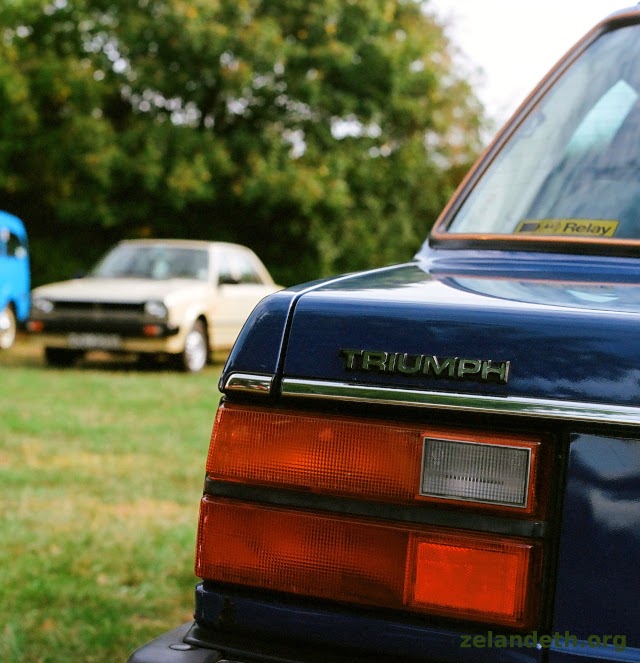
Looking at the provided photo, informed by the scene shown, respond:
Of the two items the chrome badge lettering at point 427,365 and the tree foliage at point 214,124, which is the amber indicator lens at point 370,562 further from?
the tree foliage at point 214,124

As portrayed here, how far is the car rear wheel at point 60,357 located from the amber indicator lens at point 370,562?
11640 mm

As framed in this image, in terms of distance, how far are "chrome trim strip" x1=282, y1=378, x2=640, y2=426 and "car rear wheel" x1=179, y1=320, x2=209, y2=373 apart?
11305 mm

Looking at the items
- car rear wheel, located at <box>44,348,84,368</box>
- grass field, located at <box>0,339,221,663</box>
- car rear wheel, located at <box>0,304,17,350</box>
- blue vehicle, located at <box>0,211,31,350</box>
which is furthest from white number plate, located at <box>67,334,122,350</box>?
car rear wheel, located at <box>0,304,17,350</box>

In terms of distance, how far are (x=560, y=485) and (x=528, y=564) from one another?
125 millimetres

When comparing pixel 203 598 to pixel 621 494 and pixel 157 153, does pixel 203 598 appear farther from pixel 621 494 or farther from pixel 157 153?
pixel 157 153

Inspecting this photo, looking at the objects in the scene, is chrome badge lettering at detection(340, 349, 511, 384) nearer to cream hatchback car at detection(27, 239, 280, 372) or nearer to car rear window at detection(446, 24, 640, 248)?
car rear window at detection(446, 24, 640, 248)

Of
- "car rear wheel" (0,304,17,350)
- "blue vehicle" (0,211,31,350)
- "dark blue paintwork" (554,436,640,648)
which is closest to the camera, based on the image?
"dark blue paintwork" (554,436,640,648)

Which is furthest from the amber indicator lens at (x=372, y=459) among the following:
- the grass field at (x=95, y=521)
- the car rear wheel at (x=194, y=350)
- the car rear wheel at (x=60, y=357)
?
the car rear wheel at (x=60, y=357)

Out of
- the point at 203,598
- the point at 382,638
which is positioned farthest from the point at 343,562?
the point at 203,598

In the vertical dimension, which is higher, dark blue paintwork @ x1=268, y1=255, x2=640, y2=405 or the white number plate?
dark blue paintwork @ x1=268, y1=255, x2=640, y2=405

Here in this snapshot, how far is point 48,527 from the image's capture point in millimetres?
4988

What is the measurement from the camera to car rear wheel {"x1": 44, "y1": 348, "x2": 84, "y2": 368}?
13.0 meters

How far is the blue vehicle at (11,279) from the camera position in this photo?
16.0m

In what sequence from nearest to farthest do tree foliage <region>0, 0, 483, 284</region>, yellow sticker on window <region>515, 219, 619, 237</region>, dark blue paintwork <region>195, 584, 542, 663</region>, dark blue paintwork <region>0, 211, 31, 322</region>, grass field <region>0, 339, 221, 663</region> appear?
dark blue paintwork <region>195, 584, 542, 663</region>
yellow sticker on window <region>515, 219, 619, 237</region>
grass field <region>0, 339, 221, 663</region>
dark blue paintwork <region>0, 211, 31, 322</region>
tree foliage <region>0, 0, 483, 284</region>
